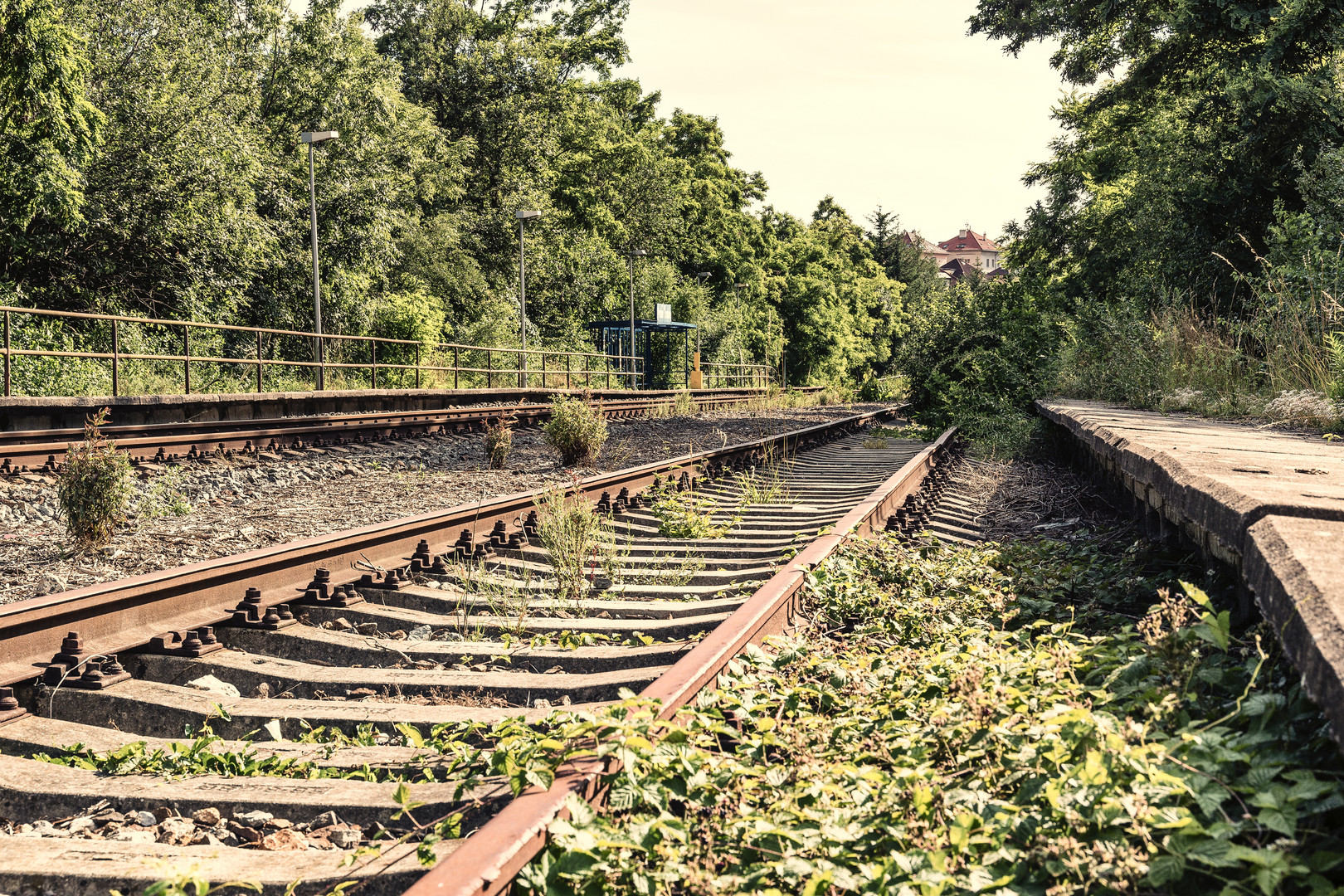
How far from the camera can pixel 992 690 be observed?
8.59 feet

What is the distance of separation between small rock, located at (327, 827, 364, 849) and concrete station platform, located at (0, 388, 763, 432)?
411 inches

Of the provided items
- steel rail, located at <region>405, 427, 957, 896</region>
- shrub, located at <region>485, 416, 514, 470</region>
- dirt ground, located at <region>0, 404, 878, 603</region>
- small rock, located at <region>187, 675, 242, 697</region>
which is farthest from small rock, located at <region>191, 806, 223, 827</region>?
shrub, located at <region>485, 416, 514, 470</region>

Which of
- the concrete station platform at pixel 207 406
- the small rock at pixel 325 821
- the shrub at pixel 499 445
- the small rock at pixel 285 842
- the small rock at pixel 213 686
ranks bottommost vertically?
the small rock at pixel 285 842

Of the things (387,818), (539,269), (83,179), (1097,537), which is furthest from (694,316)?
(387,818)

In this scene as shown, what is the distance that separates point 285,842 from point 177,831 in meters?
0.33

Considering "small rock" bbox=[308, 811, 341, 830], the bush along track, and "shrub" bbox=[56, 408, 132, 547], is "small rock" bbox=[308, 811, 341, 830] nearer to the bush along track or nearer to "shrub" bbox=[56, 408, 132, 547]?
the bush along track

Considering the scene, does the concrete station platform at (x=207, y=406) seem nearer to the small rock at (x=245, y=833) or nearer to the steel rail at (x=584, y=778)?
the steel rail at (x=584, y=778)

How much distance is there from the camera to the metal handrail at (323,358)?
1192cm

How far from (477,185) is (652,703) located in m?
46.5

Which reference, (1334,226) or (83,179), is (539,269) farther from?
(1334,226)

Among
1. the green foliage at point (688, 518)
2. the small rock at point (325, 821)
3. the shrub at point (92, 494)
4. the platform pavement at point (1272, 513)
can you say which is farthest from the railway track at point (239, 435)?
the platform pavement at point (1272, 513)

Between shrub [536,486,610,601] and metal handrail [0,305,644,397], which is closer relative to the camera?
shrub [536,486,610,601]

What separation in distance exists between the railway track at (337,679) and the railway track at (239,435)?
4510mm

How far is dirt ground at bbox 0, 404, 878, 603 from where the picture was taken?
6.01m
